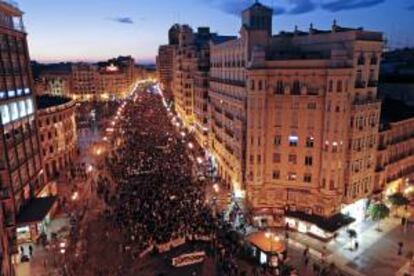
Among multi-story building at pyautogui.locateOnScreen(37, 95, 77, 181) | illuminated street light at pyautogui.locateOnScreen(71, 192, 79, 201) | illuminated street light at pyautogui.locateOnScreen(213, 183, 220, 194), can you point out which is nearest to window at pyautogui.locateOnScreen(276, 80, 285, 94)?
illuminated street light at pyautogui.locateOnScreen(213, 183, 220, 194)

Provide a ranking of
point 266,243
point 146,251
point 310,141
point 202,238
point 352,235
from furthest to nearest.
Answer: point 310,141
point 352,235
point 202,238
point 266,243
point 146,251

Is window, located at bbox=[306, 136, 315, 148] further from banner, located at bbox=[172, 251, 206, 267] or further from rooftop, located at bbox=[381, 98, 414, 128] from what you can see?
banner, located at bbox=[172, 251, 206, 267]

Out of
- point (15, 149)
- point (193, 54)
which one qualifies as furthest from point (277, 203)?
point (193, 54)

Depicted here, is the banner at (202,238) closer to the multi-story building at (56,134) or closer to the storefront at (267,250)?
the storefront at (267,250)

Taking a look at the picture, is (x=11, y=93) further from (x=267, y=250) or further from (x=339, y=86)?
(x=339, y=86)

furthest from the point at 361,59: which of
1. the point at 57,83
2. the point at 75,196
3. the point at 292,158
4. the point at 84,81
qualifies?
the point at 84,81

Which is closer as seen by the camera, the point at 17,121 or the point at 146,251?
the point at 146,251
